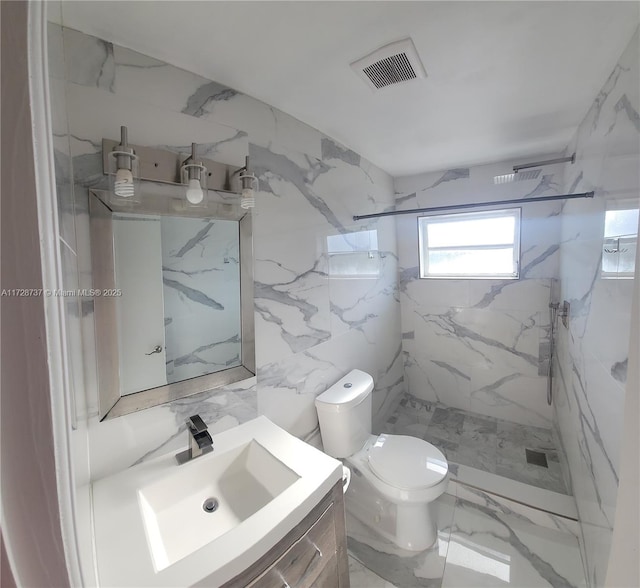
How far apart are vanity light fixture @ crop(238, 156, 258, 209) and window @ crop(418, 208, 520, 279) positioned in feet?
6.68

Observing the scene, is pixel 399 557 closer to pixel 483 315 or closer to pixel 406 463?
pixel 406 463

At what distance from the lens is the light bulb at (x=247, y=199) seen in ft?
4.13

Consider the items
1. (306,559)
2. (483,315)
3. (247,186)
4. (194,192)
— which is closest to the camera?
(306,559)

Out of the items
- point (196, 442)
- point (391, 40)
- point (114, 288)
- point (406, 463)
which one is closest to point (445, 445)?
point (406, 463)

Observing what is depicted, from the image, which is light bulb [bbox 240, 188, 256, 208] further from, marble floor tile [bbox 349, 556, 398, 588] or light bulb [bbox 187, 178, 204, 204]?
marble floor tile [bbox 349, 556, 398, 588]

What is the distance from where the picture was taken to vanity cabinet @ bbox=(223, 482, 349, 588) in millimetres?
782

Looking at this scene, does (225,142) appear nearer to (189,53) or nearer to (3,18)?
(189,53)

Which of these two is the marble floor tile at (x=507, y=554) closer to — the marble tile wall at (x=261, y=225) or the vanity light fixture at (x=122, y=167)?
the marble tile wall at (x=261, y=225)

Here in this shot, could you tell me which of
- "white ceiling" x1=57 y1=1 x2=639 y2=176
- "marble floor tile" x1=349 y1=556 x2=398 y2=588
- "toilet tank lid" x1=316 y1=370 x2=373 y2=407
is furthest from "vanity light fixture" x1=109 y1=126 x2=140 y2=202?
"marble floor tile" x1=349 y1=556 x2=398 y2=588

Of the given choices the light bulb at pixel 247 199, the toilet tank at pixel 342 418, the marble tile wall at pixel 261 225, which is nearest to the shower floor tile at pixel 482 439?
the marble tile wall at pixel 261 225

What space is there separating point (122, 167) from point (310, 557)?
144cm

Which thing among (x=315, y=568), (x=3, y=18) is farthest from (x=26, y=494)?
(x=315, y=568)

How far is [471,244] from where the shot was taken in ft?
8.77

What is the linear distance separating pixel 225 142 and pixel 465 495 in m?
2.53
